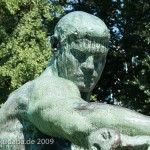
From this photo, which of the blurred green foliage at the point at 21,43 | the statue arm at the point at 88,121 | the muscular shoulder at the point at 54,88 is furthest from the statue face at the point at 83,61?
the blurred green foliage at the point at 21,43

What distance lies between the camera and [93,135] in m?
2.27

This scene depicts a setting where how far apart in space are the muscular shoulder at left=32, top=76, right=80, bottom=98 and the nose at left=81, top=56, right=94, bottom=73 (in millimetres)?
199

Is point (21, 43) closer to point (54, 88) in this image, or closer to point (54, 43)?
point (54, 43)

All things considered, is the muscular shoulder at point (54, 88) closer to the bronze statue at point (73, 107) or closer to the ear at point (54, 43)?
the bronze statue at point (73, 107)

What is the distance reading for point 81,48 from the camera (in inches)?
114

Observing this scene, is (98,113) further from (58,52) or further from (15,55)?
(15,55)

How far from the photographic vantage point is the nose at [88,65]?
2.92 meters

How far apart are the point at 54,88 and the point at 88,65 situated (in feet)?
1.22

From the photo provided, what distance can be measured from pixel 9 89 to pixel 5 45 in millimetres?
1323

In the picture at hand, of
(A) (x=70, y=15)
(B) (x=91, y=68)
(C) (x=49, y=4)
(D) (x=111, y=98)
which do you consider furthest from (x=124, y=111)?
(D) (x=111, y=98)

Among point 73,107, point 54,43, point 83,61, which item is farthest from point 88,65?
point 73,107

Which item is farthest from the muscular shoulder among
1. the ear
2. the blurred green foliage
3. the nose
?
the blurred green foliage

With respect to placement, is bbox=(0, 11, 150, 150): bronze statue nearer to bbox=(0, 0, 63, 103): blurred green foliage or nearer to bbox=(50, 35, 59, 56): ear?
bbox=(50, 35, 59, 56): ear

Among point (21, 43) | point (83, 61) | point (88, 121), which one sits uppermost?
point (83, 61)
